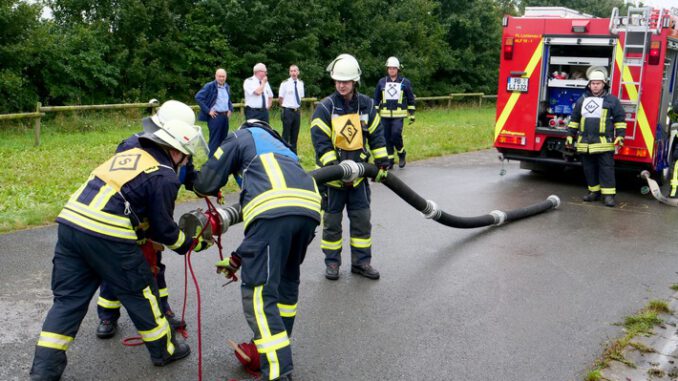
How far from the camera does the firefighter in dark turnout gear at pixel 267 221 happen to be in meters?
3.71

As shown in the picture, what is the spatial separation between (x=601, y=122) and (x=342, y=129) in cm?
501

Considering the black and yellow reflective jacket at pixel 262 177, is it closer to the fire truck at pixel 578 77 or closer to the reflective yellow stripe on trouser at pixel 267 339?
the reflective yellow stripe on trouser at pixel 267 339

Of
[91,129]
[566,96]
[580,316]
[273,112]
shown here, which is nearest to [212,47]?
[273,112]

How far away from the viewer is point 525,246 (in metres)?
7.05

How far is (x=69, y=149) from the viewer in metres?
12.2

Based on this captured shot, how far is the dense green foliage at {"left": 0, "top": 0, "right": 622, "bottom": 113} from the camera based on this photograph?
17906mm

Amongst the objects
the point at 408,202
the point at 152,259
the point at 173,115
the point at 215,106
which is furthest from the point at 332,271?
the point at 215,106

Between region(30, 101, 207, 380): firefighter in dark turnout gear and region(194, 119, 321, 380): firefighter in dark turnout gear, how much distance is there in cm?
30

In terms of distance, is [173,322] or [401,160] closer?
[173,322]

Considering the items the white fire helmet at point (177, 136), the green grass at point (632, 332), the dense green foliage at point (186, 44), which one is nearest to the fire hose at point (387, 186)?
the white fire helmet at point (177, 136)

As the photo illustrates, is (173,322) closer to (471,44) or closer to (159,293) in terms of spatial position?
(159,293)

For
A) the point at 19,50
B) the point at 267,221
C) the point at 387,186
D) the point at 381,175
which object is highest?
the point at 19,50

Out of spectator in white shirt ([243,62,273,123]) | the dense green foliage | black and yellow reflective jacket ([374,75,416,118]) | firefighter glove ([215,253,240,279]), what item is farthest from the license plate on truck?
the dense green foliage

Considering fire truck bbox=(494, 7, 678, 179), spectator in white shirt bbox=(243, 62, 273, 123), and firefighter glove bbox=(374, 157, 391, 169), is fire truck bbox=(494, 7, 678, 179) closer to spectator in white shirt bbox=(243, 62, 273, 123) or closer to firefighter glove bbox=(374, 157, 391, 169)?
spectator in white shirt bbox=(243, 62, 273, 123)
